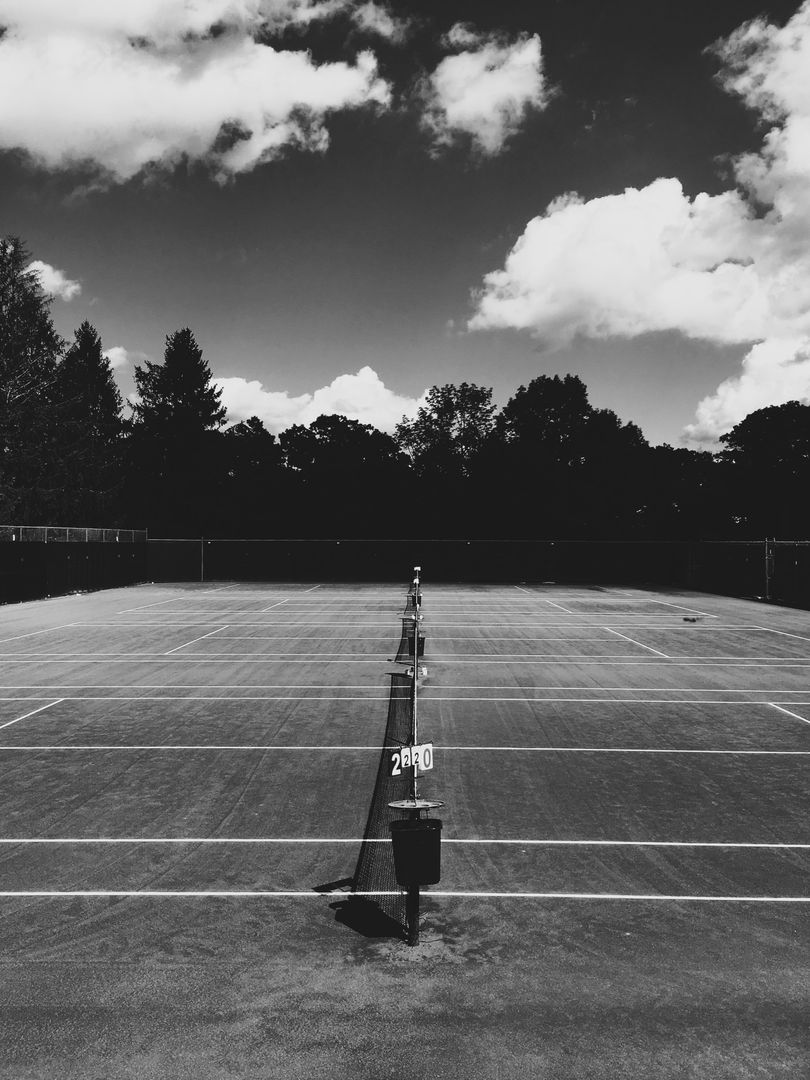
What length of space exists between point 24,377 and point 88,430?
6998mm

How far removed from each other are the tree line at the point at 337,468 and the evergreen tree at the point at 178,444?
5.6 inches

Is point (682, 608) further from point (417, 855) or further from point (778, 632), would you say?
point (417, 855)

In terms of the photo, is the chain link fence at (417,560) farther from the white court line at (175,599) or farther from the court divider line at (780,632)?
the court divider line at (780,632)

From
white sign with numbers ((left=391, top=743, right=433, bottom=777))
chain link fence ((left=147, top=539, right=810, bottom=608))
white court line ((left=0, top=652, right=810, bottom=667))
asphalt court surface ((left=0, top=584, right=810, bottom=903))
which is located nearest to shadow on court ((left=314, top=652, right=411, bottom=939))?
asphalt court surface ((left=0, top=584, right=810, bottom=903))

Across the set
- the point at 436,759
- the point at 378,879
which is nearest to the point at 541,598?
the point at 436,759

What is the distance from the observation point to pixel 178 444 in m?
86.2

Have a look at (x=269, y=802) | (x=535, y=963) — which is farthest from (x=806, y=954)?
(x=269, y=802)

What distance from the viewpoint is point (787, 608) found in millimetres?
39188

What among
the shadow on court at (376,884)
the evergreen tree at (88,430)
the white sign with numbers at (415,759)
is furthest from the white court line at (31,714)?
the evergreen tree at (88,430)

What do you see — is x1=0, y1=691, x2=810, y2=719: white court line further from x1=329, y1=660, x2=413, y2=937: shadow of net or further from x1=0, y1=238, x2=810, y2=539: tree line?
x1=0, y1=238, x2=810, y2=539: tree line

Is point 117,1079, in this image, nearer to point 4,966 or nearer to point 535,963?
point 4,966

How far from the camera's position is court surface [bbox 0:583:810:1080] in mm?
5645

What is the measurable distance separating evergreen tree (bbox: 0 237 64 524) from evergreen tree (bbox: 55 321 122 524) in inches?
67.2

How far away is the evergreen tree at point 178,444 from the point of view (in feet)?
269
